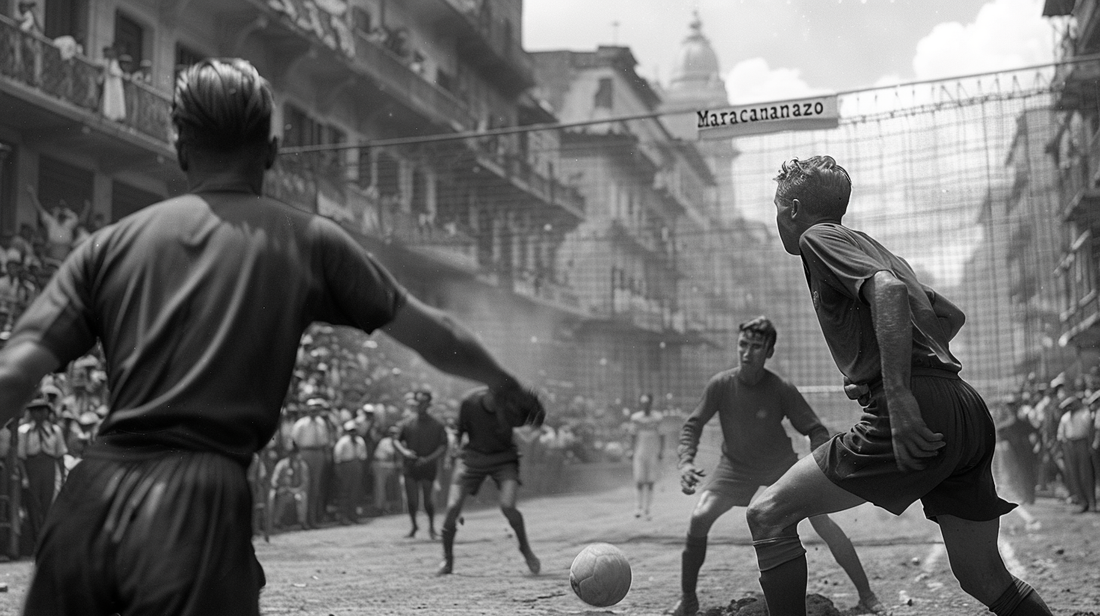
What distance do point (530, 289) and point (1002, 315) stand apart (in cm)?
1044

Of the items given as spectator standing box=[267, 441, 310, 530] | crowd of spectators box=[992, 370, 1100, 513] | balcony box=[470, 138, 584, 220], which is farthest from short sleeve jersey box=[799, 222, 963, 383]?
balcony box=[470, 138, 584, 220]

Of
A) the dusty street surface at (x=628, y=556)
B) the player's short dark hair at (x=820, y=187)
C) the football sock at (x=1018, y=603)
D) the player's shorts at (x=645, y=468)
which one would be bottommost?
the dusty street surface at (x=628, y=556)

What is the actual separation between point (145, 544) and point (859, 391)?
9.02 feet

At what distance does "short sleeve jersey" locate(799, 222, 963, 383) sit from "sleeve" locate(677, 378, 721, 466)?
318 cm

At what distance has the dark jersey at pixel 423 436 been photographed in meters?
15.3

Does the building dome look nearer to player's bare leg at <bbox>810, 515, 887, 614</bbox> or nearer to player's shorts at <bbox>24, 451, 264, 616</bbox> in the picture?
player's bare leg at <bbox>810, 515, 887, 614</bbox>

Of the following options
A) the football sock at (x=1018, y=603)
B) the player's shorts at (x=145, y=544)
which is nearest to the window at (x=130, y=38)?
the football sock at (x=1018, y=603)

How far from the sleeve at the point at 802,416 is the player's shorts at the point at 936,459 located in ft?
10.7

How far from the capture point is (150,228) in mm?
2607

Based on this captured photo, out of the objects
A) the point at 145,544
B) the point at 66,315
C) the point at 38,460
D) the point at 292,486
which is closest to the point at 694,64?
the point at 292,486

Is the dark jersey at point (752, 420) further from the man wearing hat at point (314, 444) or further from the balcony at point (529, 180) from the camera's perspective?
the balcony at point (529, 180)

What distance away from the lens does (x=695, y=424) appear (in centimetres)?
792

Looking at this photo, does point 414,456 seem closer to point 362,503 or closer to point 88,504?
point 362,503

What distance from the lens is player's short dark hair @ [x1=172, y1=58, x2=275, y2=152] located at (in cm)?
266
